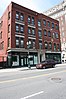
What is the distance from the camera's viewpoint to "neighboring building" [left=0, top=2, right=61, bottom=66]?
31.2 metres

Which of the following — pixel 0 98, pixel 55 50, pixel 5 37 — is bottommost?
pixel 0 98

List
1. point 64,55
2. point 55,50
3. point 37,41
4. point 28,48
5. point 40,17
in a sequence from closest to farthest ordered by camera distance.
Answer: point 28,48
point 37,41
point 40,17
point 55,50
point 64,55

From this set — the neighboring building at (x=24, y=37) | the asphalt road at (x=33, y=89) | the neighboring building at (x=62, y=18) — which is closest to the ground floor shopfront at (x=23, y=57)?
→ the neighboring building at (x=24, y=37)

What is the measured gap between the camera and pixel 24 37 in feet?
110

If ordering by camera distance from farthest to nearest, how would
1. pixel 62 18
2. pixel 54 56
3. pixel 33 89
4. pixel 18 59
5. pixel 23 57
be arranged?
pixel 62 18
pixel 54 56
pixel 23 57
pixel 18 59
pixel 33 89

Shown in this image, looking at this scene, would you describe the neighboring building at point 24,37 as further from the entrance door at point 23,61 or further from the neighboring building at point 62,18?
the neighboring building at point 62,18

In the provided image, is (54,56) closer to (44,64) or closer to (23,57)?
(23,57)

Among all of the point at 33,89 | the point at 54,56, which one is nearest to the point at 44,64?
the point at 54,56

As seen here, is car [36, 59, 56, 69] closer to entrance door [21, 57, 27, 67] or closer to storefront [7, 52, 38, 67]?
storefront [7, 52, 38, 67]

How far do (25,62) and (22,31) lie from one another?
7741 mm

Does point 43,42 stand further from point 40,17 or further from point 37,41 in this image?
point 40,17

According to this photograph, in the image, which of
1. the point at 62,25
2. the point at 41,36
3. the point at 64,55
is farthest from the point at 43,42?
the point at 62,25

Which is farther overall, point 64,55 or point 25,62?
point 64,55

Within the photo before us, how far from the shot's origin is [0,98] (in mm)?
6383
